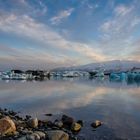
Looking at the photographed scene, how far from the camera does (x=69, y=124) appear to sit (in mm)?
22469

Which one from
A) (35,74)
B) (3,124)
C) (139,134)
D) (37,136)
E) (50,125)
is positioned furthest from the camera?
(35,74)

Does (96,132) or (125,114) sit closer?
(96,132)

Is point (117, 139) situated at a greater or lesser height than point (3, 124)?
lesser

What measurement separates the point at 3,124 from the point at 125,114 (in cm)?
1645

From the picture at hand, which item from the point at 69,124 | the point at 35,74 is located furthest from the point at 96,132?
the point at 35,74

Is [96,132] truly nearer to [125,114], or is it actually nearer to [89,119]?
[89,119]

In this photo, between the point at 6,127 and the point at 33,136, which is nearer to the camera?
the point at 33,136

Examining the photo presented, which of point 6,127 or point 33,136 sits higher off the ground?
point 6,127

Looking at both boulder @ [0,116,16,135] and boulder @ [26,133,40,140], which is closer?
boulder @ [26,133,40,140]

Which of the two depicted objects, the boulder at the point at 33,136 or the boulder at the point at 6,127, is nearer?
the boulder at the point at 33,136

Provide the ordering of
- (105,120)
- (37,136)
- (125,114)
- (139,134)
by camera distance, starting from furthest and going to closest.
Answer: (125,114)
(105,120)
(139,134)
(37,136)

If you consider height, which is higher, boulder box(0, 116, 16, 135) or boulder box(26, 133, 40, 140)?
boulder box(0, 116, 16, 135)

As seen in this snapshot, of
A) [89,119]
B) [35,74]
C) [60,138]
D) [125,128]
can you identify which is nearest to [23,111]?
[89,119]

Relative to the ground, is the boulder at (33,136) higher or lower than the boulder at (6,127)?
lower
